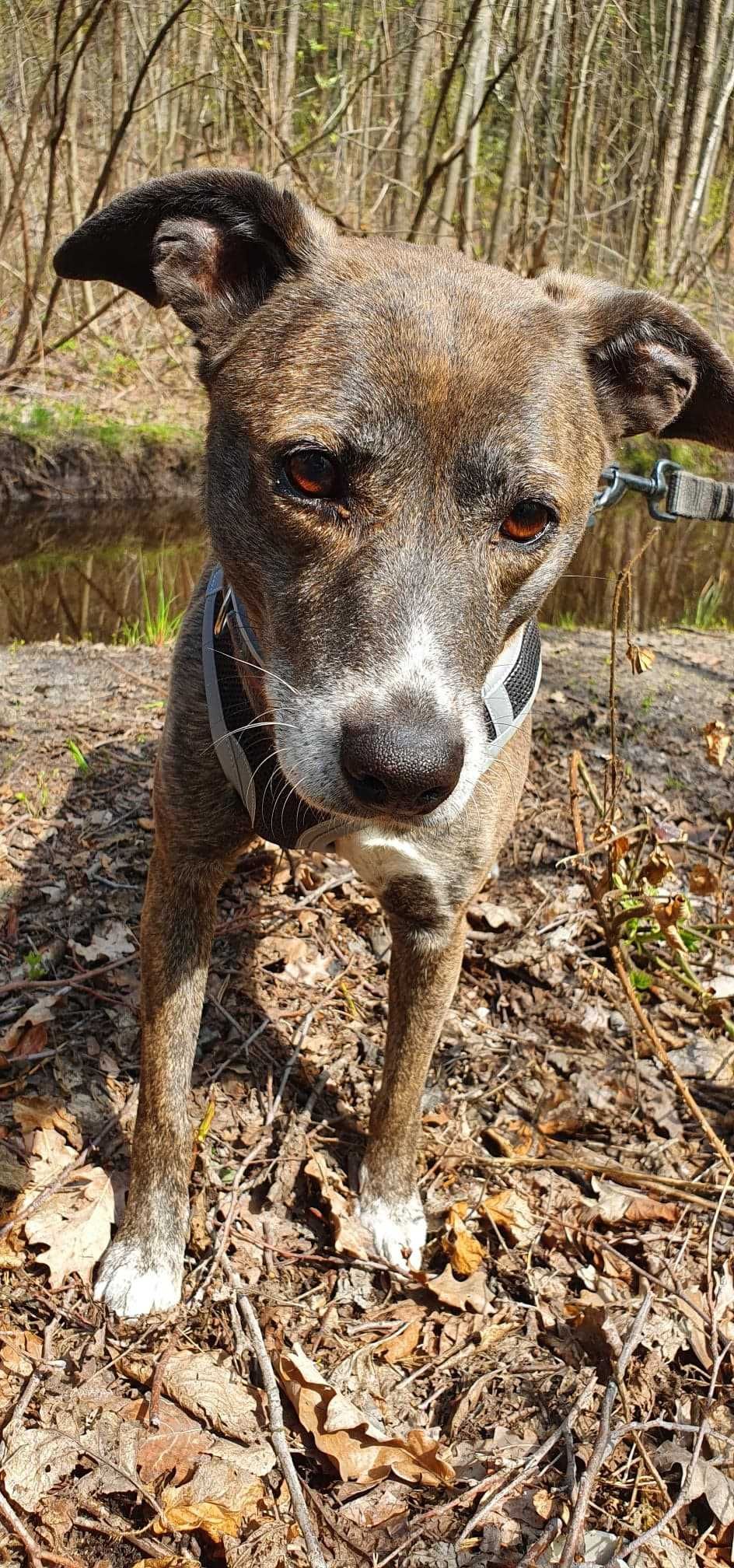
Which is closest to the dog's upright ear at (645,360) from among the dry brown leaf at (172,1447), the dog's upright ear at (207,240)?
the dog's upright ear at (207,240)

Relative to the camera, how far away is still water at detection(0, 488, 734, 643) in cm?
750

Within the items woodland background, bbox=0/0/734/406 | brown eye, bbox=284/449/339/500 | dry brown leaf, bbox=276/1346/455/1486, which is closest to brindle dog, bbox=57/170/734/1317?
brown eye, bbox=284/449/339/500

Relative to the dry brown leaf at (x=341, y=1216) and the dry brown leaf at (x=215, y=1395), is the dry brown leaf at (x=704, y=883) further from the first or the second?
the dry brown leaf at (x=215, y=1395)

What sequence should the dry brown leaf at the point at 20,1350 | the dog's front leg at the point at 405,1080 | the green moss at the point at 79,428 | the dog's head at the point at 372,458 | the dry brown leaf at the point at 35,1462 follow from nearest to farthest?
the dog's head at the point at 372,458, the dry brown leaf at the point at 35,1462, the dry brown leaf at the point at 20,1350, the dog's front leg at the point at 405,1080, the green moss at the point at 79,428

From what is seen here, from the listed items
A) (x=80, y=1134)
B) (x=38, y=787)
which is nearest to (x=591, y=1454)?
(x=80, y=1134)

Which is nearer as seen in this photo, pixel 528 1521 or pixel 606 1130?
pixel 528 1521

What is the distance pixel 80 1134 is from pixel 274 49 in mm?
12248

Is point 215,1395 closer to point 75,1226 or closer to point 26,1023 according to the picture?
point 75,1226

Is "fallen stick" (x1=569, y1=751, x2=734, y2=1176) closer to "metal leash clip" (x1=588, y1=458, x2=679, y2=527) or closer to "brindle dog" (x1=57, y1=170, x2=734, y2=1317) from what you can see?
"brindle dog" (x1=57, y1=170, x2=734, y2=1317)

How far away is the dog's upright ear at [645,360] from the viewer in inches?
106

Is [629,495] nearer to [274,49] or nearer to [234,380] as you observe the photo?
[274,49]

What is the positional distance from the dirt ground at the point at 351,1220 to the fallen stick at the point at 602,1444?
0.4 inches

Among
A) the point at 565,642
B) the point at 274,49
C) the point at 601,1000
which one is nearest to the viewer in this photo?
the point at 601,1000

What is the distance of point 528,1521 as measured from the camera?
2293 millimetres
